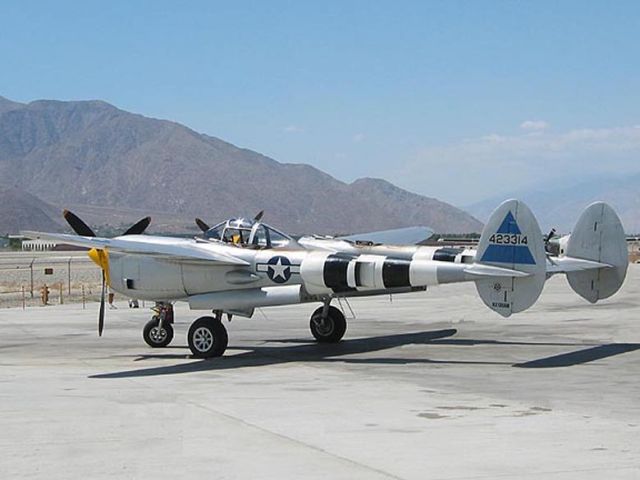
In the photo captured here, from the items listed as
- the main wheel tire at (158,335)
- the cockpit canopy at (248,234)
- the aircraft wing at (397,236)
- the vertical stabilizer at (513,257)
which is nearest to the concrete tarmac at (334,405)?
the main wheel tire at (158,335)

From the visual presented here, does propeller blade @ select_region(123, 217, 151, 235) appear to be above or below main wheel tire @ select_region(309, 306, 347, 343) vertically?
above

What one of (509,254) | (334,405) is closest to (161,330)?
(509,254)

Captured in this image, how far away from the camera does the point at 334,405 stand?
43.4 feet

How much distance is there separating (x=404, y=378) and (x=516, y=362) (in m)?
2.85

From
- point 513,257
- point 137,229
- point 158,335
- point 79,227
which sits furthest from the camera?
point 79,227

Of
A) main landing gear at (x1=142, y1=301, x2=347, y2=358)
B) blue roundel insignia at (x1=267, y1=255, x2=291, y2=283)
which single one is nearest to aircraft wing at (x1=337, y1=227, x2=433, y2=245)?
main landing gear at (x1=142, y1=301, x2=347, y2=358)

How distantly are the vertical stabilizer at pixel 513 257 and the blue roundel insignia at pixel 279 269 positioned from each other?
151 inches

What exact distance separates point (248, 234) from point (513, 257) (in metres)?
5.87

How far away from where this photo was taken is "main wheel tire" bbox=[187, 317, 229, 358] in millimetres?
19656

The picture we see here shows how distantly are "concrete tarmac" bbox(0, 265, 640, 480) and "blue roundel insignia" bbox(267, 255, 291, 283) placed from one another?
1.57 m

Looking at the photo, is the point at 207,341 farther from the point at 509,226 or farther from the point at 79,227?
the point at 509,226

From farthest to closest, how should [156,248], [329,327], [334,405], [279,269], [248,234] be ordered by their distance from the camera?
[329,327], [248,234], [156,248], [279,269], [334,405]

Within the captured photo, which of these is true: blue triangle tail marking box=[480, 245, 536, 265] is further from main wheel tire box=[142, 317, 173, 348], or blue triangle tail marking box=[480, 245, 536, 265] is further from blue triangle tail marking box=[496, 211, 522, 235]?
main wheel tire box=[142, 317, 173, 348]

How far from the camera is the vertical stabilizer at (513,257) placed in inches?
688
